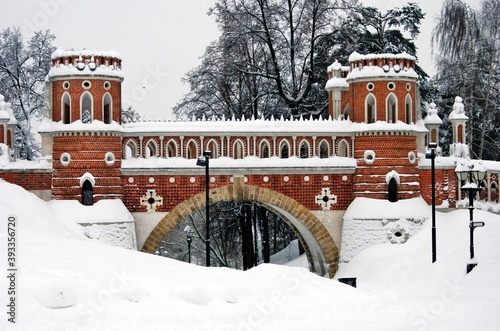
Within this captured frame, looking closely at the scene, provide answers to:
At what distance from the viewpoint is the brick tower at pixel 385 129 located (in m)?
30.2

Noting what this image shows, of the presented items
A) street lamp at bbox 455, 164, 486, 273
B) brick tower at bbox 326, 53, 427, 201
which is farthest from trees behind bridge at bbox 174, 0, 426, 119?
street lamp at bbox 455, 164, 486, 273

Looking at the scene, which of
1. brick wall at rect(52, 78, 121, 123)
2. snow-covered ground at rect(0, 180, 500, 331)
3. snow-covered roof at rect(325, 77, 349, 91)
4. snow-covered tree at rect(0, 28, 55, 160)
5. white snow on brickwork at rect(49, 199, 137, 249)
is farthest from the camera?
snow-covered tree at rect(0, 28, 55, 160)

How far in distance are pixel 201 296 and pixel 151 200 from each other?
1349cm

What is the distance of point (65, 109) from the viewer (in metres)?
29.0

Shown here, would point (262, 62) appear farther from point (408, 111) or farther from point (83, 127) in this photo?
point (83, 127)

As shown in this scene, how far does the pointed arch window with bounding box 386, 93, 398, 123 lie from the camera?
30.4 m

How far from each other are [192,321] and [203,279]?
93.3 inches

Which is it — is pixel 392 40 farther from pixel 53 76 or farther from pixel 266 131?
pixel 53 76

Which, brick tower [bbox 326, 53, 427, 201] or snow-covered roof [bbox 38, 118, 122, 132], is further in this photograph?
brick tower [bbox 326, 53, 427, 201]

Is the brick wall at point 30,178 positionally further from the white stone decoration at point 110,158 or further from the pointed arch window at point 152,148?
the pointed arch window at point 152,148

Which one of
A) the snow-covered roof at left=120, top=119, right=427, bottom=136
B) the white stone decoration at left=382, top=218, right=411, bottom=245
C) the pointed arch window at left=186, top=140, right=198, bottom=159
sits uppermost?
the snow-covered roof at left=120, top=119, right=427, bottom=136

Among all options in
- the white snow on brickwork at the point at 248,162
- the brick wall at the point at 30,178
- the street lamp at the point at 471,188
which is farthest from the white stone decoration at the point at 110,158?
the street lamp at the point at 471,188

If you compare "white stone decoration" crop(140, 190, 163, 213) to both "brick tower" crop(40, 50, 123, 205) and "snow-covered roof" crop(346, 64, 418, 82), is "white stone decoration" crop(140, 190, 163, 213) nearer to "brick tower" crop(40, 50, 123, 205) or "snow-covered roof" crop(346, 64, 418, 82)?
"brick tower" crop(40, 50, 123, 205)

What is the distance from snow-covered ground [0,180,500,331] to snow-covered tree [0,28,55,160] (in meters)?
16.1
